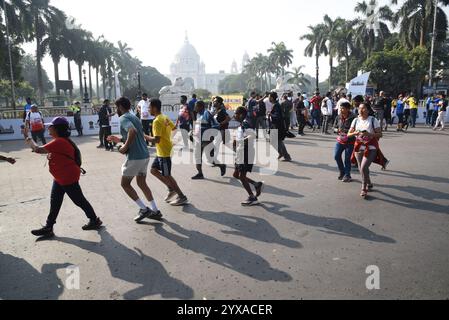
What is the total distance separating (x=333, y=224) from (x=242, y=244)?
139 cm

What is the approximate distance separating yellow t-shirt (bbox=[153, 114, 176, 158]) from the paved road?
0.92 metres

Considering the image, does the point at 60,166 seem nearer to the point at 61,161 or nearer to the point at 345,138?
the point at 61,161

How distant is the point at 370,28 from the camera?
146 ft

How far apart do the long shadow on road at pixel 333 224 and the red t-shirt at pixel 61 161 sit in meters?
2.88

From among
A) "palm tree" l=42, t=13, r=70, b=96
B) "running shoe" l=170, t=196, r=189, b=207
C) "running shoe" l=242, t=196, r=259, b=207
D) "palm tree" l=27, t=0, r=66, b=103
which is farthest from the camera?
"palm tree" l=42, t=13, r=70, b=96

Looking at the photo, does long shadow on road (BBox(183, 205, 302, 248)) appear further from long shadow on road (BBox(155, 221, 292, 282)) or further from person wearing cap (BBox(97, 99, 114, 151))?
person wearing cap (BBox(97, 99, 114, 151))

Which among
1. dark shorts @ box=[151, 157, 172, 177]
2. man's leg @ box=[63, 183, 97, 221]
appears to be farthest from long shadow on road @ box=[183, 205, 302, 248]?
man's leg @ box=[63, 183, 97, 221]

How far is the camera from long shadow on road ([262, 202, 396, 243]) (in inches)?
179

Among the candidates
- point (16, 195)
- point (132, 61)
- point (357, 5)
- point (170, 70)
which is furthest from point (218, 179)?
point (170, 70)

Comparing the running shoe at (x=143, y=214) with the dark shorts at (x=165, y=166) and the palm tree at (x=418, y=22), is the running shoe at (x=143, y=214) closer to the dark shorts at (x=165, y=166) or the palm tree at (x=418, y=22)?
the dark shorts at (x=165, y=166)

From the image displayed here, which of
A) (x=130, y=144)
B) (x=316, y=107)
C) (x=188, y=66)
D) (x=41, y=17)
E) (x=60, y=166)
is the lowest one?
(x=60, y=166)

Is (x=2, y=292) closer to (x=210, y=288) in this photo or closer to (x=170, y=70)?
(x=210, y=288)

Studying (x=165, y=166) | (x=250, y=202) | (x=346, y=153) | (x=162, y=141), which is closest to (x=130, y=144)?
(x=162, y=141)

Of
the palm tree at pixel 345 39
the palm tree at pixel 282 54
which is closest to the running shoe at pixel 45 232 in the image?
the palm tree at pixel 345 39
